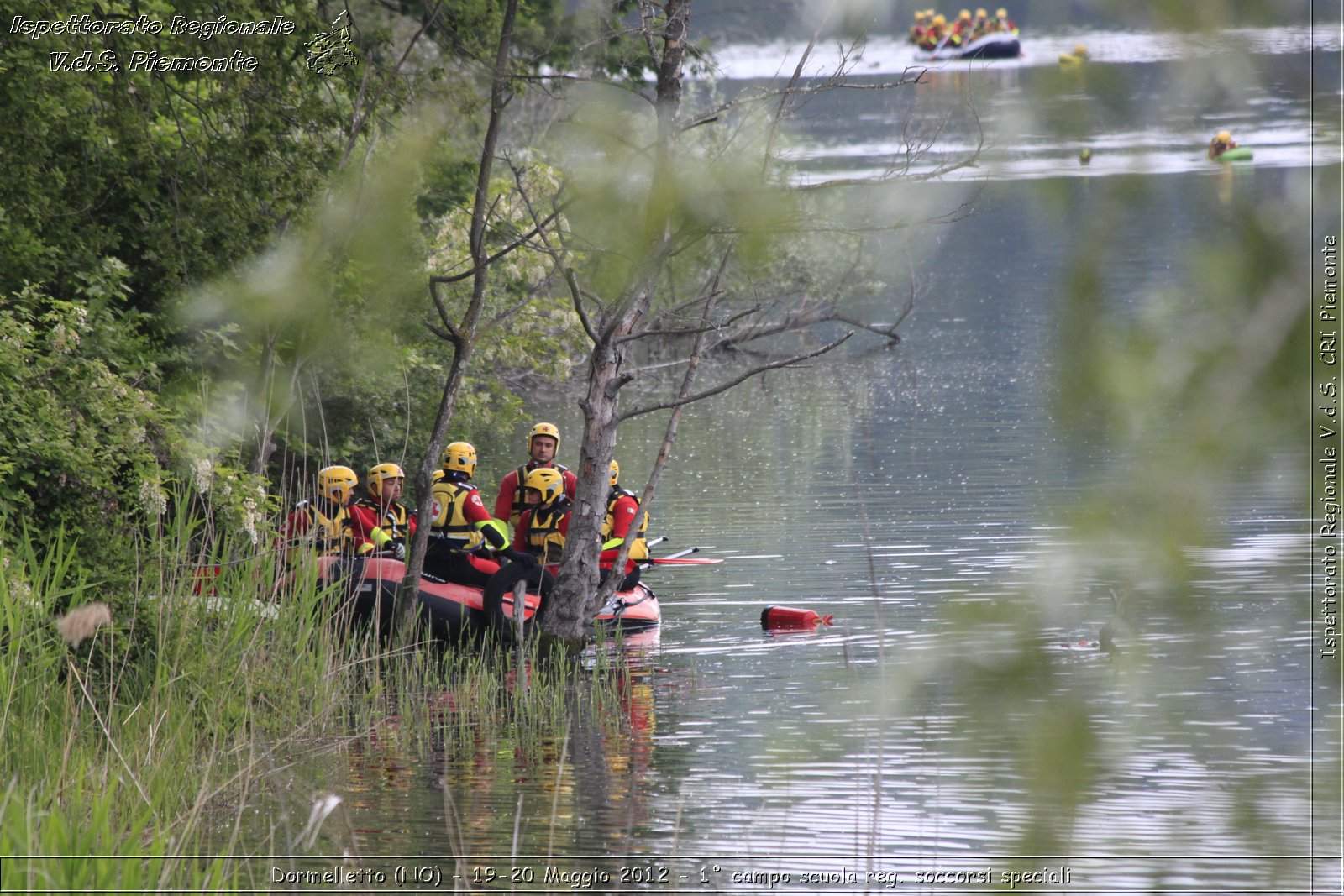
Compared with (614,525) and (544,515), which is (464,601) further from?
(614,525)

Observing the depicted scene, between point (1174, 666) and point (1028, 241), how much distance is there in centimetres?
39

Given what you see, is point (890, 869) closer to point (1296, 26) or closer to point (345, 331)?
point (345, 331)

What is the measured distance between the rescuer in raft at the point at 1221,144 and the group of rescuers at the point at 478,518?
11.5 meters

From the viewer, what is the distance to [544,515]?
14.4m

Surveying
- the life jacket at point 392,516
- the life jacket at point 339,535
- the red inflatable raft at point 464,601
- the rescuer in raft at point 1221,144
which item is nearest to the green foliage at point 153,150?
the life jacket at point 339,535

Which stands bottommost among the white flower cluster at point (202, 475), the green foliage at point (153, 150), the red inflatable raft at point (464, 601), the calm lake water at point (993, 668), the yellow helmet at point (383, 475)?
the calm lake water at point (993, 668)

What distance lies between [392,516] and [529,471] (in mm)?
1500

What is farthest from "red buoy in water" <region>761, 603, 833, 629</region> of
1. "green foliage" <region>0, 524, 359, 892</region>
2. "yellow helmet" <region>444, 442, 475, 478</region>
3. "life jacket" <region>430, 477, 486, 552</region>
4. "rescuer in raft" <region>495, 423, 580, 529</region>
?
"green foliage" <region>0, 524, 359, 892</region>

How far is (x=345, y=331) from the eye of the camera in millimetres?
8961

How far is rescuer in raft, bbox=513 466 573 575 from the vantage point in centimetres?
1433

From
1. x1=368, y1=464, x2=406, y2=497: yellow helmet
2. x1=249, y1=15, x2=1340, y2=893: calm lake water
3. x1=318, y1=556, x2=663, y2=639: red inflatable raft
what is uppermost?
x1=368, y1=464, x2=406, y2=497: yellow helmet

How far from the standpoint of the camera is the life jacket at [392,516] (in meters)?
13.2

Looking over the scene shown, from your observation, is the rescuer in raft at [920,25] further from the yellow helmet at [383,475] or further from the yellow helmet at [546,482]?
the yellow helmet at [546,482]

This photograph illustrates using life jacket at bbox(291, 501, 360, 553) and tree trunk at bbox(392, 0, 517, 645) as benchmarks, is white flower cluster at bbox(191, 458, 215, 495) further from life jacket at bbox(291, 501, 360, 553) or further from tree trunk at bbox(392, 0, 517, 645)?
tree trunk at bbox(392, 0, 517, 645)
